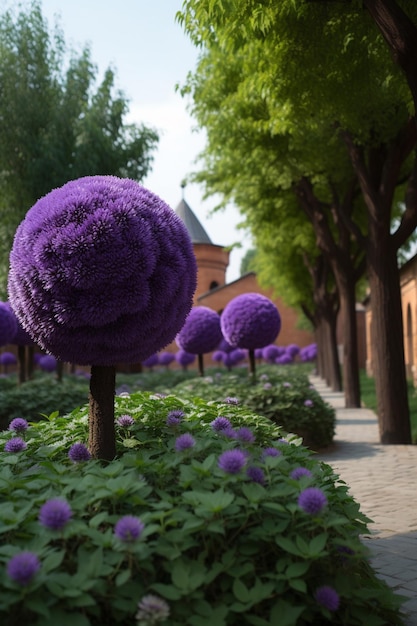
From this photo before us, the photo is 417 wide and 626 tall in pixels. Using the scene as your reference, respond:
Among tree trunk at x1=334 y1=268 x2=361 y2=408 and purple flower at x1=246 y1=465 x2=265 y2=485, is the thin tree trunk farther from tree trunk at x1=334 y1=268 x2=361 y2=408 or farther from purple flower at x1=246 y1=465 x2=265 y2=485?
purple flower at x1=246 y1=465 x2=265 y2=485

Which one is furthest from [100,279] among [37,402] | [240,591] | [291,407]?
[37,402]

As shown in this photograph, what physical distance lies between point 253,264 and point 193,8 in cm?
2534

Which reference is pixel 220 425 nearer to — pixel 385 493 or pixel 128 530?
pixel 128 530

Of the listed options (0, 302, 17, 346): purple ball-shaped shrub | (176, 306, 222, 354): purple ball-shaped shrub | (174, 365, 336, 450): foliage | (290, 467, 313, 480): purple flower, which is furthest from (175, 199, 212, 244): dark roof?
(290, 467, 313, 480): purple flower

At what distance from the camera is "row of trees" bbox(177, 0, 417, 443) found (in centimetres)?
723

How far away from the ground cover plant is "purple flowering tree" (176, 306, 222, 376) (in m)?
11.8

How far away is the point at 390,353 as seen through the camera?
1020cm

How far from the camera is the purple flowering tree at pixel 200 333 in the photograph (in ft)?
51.3

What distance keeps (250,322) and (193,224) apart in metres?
41.5

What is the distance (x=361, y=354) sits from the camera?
42.5 meters

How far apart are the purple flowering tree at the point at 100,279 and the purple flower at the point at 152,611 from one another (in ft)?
6.00

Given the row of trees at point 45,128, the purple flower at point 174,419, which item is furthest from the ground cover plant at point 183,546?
the row of trees at point 45,128

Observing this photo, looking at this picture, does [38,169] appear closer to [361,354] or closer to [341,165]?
[341,165]

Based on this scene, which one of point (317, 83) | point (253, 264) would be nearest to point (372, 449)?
point (317, 83)
